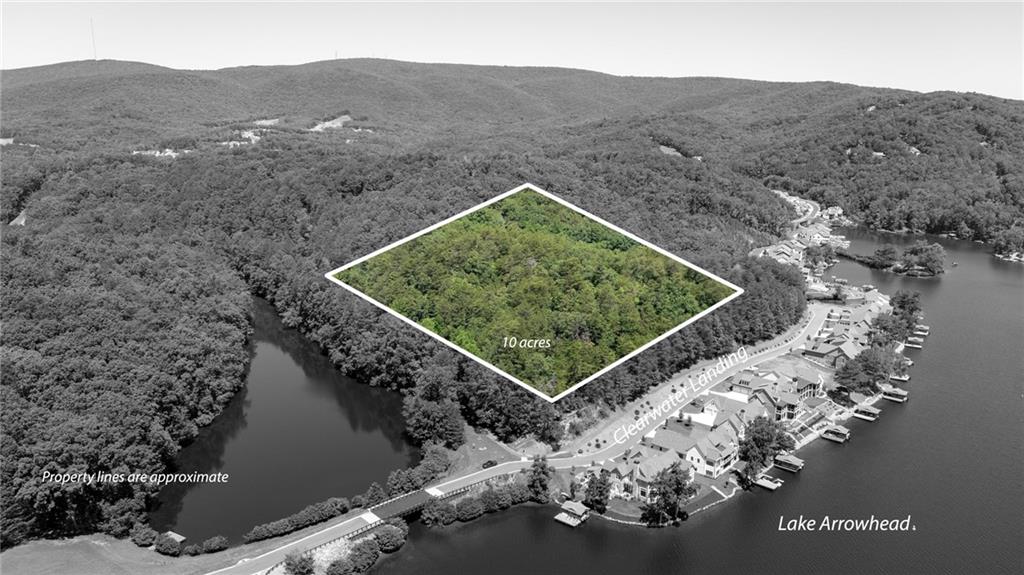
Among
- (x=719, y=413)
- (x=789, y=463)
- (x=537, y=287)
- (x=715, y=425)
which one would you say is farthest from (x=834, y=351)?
(x=537, y=287)

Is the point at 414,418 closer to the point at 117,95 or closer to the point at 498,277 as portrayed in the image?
the point at 498,277

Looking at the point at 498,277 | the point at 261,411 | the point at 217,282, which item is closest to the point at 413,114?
the point at 217,282

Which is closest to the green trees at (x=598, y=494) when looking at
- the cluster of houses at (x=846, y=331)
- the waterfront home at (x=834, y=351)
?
the cluster of houses at (x=846, y=331)

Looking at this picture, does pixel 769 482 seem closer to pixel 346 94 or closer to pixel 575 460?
pixel 575 460

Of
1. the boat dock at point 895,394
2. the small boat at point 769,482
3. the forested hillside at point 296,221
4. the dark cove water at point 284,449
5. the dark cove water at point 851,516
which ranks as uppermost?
the forested hillside at point 296,221

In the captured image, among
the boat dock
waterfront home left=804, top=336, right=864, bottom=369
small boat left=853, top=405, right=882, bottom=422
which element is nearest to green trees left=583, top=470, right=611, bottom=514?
small boat left=853, top=405, right=882, bottom=422

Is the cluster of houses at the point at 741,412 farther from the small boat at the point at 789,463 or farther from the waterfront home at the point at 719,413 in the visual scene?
the small boat at the point at 789,463
